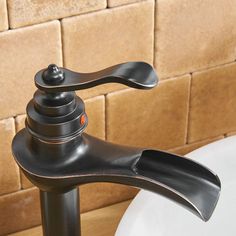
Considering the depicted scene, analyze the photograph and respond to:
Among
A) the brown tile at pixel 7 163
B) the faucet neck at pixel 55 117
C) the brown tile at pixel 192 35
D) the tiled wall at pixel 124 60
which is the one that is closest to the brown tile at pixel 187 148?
the tiled wall at pixel 124 60

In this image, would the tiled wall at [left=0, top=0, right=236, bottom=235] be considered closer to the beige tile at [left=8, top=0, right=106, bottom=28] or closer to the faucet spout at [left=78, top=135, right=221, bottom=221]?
the beige tile at [left=8, top=0, right=106, bottom=28]

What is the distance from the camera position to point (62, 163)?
61cm

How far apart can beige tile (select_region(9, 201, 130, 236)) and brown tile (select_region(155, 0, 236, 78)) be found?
0.18 metres

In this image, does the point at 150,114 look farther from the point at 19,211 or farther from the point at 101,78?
the point at 101,78

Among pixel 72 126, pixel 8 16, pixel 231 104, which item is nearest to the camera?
pixel 72 126

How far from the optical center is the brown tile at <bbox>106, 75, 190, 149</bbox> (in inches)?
32.4

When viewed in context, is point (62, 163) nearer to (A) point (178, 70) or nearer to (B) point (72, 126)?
(B) point (72, 126)

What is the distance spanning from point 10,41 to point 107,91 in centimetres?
14

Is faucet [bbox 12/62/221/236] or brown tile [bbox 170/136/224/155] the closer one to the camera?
faucet [bbox 12/62/221/236]

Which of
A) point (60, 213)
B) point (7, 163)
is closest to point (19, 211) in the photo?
point (7, 163)

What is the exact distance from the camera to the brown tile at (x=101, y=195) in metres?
0.87

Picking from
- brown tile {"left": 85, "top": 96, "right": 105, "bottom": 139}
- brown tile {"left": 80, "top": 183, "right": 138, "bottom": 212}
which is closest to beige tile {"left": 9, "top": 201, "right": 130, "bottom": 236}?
brown tile {"left": 80, "top": 183, "right": 138, "bottom": 212}

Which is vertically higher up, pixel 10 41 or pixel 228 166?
→ pixel 10 41

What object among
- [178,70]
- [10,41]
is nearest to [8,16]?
[10,41]
